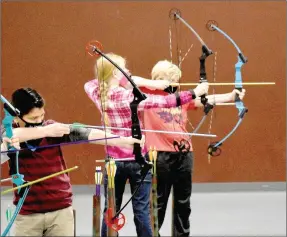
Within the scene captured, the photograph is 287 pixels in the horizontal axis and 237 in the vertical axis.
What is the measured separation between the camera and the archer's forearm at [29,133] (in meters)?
2.20

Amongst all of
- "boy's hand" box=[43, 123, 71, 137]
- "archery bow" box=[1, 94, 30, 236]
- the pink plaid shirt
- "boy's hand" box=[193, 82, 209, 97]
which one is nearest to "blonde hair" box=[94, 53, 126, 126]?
the pink plaid shirt

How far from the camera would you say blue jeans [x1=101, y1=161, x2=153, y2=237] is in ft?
9.23

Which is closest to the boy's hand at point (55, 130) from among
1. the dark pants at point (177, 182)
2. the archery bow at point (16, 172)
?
the archery bow at point (16, 172)

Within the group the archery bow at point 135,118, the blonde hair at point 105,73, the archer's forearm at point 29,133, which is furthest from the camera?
the blonde hair at point 105,73

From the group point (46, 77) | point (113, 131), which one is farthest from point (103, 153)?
point (46, 77)

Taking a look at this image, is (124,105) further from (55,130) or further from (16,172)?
(16,172)

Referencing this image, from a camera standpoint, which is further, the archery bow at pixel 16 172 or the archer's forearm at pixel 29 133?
the archer's forearm at pixel 29 133

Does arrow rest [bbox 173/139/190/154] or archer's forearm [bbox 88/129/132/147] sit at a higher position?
archer's forearm [bbox 88/129/132/147]

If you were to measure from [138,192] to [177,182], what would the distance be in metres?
0.33

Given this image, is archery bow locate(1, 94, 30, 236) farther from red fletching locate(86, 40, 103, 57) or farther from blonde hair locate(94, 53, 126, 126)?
blonde hair locate(94, 53, 126, 126)

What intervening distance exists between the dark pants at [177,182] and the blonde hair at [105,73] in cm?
43

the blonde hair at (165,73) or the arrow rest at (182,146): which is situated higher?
the blonde hair at (165,73)

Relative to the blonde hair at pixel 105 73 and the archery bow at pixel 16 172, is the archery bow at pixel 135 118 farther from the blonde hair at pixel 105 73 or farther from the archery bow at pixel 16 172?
the archery bow at pixel 16 172

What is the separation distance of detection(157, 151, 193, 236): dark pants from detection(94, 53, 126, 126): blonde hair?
0.43m
